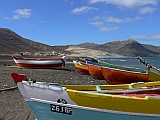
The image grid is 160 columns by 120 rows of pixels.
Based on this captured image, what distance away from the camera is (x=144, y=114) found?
21.1 feet

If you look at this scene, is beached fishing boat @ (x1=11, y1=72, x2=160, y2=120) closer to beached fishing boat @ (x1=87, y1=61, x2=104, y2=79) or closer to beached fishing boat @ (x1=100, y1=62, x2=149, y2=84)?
beached fishing boat @ (x1=100, y1=62, x2=149, y2=84)

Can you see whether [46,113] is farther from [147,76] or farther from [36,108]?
[147,76]

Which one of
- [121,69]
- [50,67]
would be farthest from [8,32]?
[121,69]

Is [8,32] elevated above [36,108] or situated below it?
above

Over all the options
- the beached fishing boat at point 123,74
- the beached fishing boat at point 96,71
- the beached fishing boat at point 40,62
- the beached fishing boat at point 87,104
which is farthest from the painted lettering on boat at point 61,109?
the beached fishing boat at point 40,62

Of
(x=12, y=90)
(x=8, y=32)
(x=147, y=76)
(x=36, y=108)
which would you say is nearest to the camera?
(x=36, y=108)

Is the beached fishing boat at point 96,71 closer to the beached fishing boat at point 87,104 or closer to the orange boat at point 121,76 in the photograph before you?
the orange boat at point 121,76

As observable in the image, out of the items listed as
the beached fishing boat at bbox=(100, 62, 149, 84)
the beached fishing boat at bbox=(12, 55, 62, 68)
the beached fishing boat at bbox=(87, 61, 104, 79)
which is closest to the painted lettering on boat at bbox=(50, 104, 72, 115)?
the beached fishing boat at bbox=(100, 62, 149, 84)

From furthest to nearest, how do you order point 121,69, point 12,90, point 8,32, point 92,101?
1. point 8,32
2. point 121,69
3. point 12,90
4. point 92,101

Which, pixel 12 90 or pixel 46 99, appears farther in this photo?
pixel 12 90

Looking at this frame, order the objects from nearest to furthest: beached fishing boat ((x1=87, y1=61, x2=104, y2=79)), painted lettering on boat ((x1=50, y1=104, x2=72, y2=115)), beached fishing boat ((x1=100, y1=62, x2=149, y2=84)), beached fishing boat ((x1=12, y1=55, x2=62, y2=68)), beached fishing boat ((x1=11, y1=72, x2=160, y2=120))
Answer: beached fishing boat ((x1=11, y1=72, x2=160, y2=120)) → painted lettering on boat ((x1=50, y1=104, x2=72, y2=115)) → beached fishing boat ((x1=100, y1=62, x2=149, y2=84)) → beached fishing boat ((x1=87, y1=61, x2=104, y2=79)) → beached fishing boat ((x1=12, y1=55, x2=62, y2=68))

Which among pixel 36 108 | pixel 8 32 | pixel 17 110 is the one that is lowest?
pixel 17 110

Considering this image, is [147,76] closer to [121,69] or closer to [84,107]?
[121,69]

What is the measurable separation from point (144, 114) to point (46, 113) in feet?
8.26
